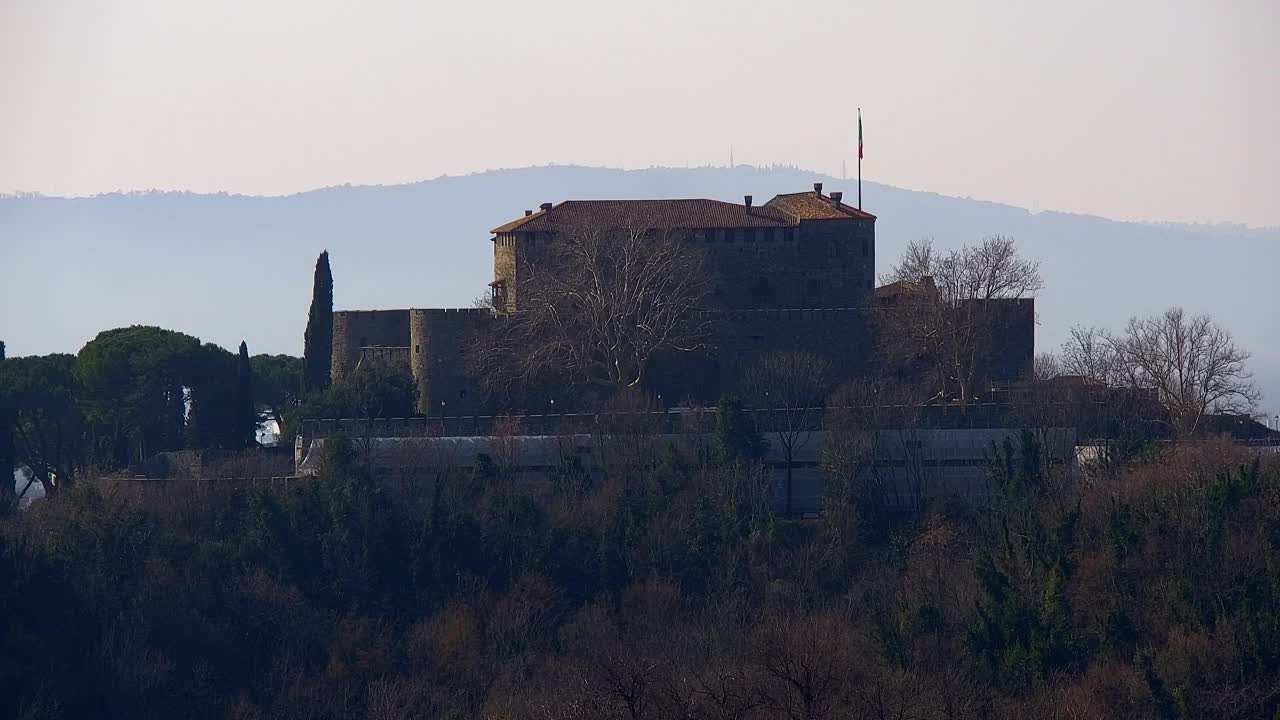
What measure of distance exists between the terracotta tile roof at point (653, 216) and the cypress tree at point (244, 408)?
6709 mm

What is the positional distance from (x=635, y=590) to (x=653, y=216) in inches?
459

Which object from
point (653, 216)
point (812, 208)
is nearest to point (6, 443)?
point (653, 216)

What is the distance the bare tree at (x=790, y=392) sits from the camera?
4422 centimetres

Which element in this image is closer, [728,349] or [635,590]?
[635,590]

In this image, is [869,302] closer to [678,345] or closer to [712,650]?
[678,345]

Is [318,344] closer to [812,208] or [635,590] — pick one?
[812,208]

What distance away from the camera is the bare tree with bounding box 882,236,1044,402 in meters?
46.2

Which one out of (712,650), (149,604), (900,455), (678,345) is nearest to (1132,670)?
(712,650)

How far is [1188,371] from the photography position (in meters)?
46.3

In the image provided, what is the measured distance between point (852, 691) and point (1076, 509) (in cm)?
932

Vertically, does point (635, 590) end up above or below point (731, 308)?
below

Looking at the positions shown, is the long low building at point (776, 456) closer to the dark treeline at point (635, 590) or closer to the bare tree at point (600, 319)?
the dark treeline at point (635, 590)

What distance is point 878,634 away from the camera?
1420 inches

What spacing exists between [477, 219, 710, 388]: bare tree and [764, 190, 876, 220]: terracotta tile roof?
4.33 m
